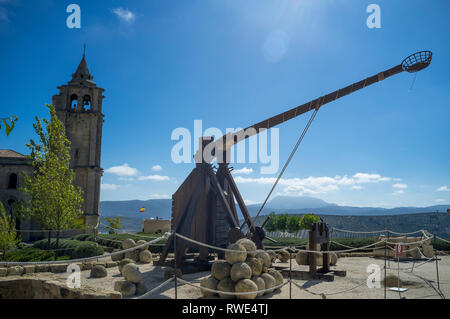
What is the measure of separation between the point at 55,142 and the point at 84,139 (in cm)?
1498

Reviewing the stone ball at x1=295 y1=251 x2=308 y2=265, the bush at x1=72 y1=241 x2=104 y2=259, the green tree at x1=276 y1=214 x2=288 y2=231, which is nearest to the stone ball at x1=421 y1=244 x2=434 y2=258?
the stone ball at x1=295 y1=251 x2=308 y2=265

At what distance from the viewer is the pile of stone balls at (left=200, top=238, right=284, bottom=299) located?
21.9 feet

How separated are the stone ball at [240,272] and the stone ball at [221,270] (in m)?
0.15

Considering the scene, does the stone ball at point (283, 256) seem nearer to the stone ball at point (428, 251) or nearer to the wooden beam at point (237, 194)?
the wooden beam at point (237, 194)

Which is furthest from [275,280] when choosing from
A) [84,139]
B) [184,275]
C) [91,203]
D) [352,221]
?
[352,221]

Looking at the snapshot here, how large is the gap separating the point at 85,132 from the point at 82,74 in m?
6.09

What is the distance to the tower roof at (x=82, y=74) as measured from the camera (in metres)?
30.3

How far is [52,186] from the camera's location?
44.5ft

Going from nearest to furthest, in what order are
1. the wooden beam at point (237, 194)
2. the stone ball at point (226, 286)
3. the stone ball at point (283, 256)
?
the stone ball at point (226, 286), the wooden beam at point (237, 194), the stone ball at point (283, 256)

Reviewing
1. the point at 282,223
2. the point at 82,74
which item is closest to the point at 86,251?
the point at 282,223

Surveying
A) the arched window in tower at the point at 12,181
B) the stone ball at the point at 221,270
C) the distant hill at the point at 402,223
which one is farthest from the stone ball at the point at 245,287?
the distant hill at the point at 402,223

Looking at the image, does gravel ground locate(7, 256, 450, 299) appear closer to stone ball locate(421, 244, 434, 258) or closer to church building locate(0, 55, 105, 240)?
stone ball locate(421, 244, 434, 258)
